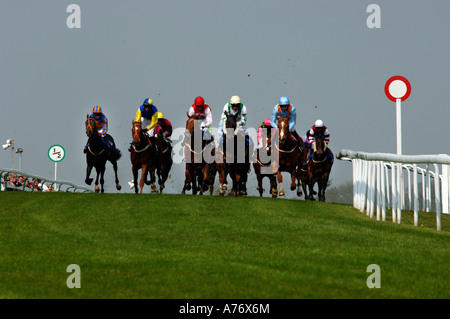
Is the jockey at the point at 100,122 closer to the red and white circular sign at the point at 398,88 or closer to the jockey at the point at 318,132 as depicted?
the jockey at the point at 318,132

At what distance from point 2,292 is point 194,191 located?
14529 millimetres

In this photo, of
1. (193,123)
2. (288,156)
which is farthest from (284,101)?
(193,123)

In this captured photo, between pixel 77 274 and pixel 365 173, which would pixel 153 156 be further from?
pixel 77 274

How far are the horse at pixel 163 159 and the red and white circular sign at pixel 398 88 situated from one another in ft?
24.4

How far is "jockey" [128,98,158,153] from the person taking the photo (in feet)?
71.1

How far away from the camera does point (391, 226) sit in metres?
12.5

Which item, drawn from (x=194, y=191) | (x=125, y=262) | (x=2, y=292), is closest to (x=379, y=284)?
(x=125, y=262)

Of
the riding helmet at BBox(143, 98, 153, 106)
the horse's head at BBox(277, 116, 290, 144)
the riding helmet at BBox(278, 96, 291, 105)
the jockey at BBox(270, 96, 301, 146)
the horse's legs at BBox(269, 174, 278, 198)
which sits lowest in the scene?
the horse's legs at BBox(269, 174, 278, 198)

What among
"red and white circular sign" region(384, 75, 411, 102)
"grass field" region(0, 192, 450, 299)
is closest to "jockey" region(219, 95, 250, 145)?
"grass field" region(0, 192, 450, 299)

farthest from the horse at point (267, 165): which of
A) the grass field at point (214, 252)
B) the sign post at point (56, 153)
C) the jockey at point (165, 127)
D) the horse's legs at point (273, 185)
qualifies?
the sign post at point (56, 153)

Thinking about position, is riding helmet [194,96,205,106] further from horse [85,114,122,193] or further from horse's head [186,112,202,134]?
horse [85,114,122,193]

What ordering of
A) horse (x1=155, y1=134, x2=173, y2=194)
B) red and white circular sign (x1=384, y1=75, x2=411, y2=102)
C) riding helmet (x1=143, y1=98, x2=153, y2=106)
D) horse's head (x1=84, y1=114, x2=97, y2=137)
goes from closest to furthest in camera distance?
red and white circular sign (x1=384, y1=75, x2=411, y2=102), riding helmet (x1=143, y1=98, x2=153, y2=106), horse's head (x1=84, y1=114, x2=97, y2=137), horse (x1=155, y1=134, x2=173, y2=194)

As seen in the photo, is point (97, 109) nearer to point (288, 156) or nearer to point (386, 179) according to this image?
point (288, 156)

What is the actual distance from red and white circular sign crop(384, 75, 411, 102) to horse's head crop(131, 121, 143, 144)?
22.1 ft
